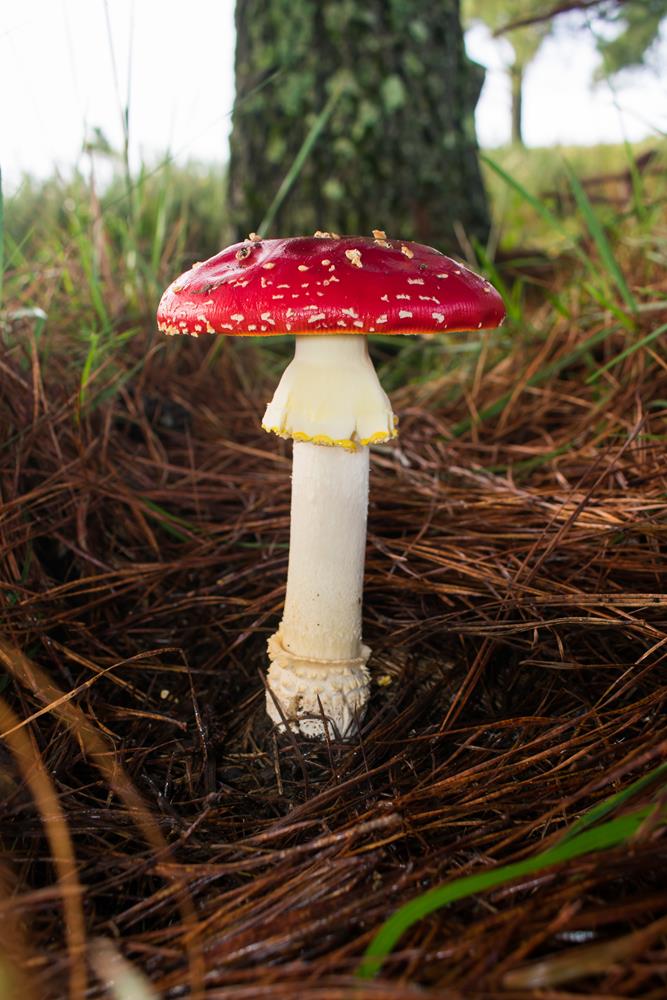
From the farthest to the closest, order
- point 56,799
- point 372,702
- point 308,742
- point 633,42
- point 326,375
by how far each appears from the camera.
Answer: point 633,42 → point 372,702 → point 308,742 → point 326,375 → point 56,799

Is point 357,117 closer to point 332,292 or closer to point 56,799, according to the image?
point 332,292

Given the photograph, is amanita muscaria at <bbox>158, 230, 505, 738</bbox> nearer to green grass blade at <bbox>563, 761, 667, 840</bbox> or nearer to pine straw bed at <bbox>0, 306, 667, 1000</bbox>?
pine straw bed at <bbox>0, 306, 667, 1000</bbox>

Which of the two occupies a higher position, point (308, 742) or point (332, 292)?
point (332, 292)

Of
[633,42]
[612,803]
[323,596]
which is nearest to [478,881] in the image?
[612,803]

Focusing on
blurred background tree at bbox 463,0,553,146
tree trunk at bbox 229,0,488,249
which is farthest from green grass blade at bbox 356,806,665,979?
blurred background tree at bbox 463,0,553,146

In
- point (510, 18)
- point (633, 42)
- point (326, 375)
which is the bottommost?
point (326, 375)

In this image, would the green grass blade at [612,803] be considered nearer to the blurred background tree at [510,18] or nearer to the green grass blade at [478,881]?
the green grass blade at [478,881]
